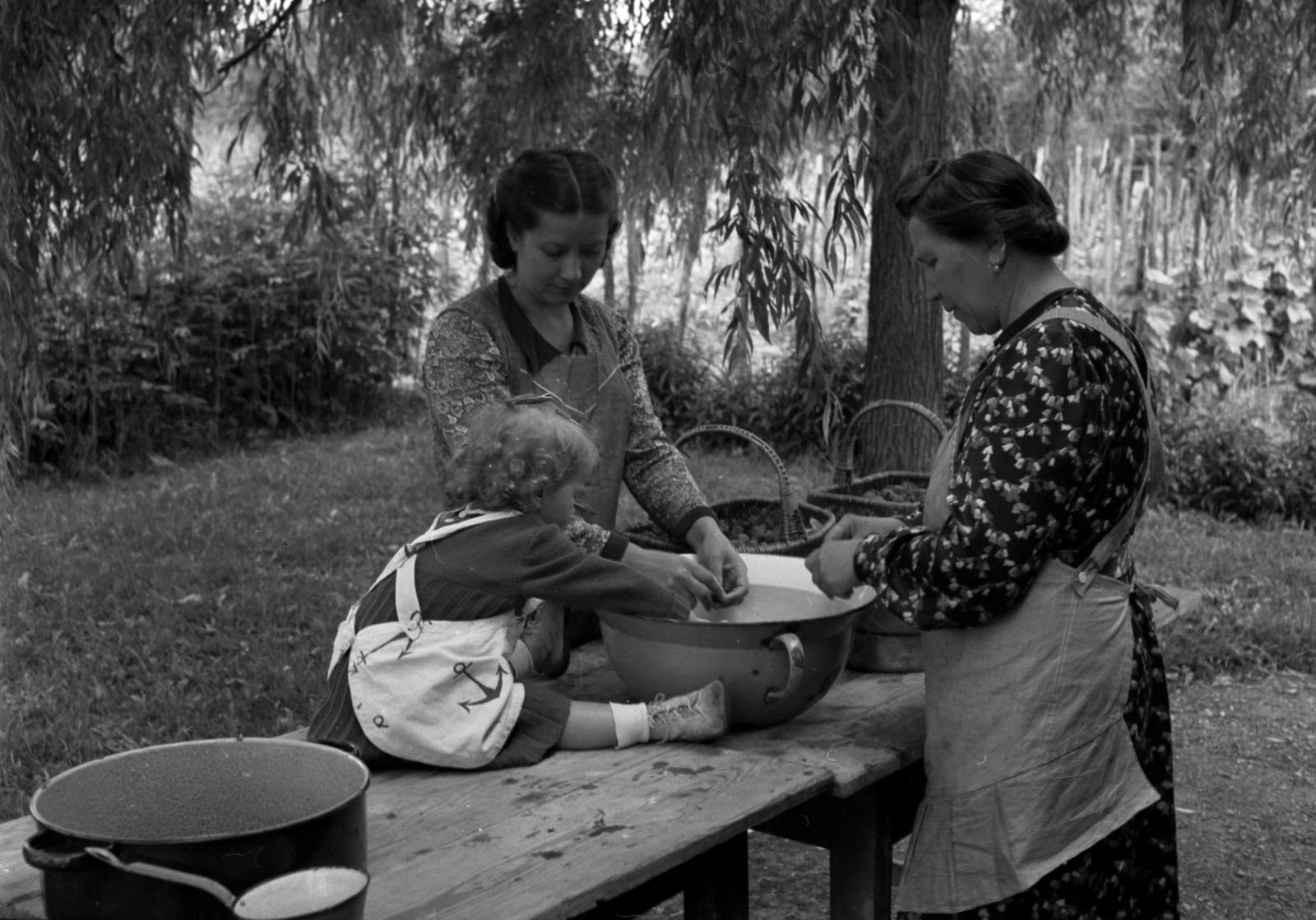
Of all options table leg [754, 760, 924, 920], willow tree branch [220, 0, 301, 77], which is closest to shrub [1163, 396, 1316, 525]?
willow tree branch [220, 0, 301, 77]

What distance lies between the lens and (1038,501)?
2.15 meters

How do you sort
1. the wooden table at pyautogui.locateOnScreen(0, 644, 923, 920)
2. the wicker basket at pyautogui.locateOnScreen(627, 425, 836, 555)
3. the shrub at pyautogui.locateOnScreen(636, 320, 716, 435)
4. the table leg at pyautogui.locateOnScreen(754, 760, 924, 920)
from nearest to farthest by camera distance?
the wooden table at pyautogui.locateOnScreen(0, 644, 923, 920) → the table leg at pyautogui.locateOnScreen(754, 760, 924, 920) → the wicker basket at pyautogui.locateOnScreen(627, 425, 836, 555) → the shrub at pyautogui.locateOnScreen(636, 320, 716, 435)

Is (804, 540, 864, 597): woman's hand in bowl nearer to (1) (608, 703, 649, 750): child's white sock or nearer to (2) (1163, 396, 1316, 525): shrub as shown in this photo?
(1) (608, 703, 649, 750): child's white sock

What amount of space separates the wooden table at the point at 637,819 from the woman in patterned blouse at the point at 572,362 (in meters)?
0.31

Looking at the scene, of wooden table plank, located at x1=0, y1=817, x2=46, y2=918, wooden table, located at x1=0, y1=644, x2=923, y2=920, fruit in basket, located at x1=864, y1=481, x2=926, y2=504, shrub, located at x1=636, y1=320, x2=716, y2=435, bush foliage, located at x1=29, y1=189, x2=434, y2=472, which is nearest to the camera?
wooden table plank, located at x1=0, y1=817, x2=46, y2=918

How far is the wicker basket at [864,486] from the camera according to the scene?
3.40 metres

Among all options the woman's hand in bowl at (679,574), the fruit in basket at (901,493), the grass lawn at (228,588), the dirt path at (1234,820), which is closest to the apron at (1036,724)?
the woman's hand in bowl at (679,574)

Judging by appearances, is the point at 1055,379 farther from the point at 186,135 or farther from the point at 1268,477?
the point at 1268,477

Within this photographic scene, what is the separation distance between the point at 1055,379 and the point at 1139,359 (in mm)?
231

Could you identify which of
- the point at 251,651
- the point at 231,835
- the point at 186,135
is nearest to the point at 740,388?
the point at 251,651

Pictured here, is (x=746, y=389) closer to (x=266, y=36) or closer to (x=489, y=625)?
(x=266, y=36)

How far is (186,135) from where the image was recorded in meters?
4.22

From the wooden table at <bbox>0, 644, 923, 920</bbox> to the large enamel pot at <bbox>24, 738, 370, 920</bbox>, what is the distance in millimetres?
164

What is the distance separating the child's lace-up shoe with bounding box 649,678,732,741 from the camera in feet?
7.79
